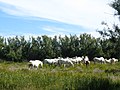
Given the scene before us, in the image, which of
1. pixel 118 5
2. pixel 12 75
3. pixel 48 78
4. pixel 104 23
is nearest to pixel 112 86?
pixel 48 78

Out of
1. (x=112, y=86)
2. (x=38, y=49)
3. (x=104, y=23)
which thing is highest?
(x=104, y=23)

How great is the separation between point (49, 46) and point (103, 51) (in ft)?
50.6

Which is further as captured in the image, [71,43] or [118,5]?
[71,43]

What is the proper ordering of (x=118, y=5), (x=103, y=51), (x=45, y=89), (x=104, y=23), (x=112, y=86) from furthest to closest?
1. (x=103, y=51)
2. (x=104, y=23)
3. (x=118, y=5)
4. (x=112, y=86)
5. (x=45, y=89)

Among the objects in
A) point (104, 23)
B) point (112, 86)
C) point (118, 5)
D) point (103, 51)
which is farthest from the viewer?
point (103, 51)

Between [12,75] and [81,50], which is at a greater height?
[12,75]

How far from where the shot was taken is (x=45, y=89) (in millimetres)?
20562

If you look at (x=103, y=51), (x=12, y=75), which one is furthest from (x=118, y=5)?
(x=103, y=51)

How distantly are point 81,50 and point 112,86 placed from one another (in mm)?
83495

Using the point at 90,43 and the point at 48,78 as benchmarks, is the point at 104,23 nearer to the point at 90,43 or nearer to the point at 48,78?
the point at 48,78

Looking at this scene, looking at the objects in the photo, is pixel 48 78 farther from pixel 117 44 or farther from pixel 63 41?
pixel 63 41

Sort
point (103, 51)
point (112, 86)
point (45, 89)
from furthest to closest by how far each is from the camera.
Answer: point (103, 51) < point (112, 86) < point (45, 89)

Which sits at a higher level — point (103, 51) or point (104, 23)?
point (104, 23)

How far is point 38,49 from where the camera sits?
343 feet
